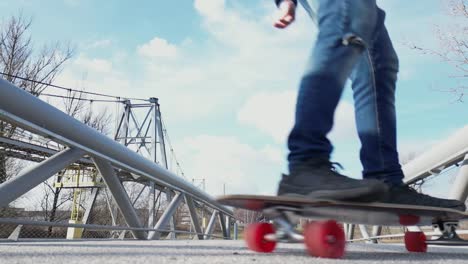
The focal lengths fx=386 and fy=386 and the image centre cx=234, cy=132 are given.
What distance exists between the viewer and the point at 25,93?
4.87 feet

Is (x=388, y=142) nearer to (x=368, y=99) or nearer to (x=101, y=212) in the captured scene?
(x=368, y=99)

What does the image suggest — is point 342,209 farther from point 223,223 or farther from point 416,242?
point 223,223

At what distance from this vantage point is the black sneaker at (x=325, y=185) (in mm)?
879

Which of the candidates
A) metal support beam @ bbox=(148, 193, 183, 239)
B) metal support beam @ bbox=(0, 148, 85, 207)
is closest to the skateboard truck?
metal support beam @ bbox=(0, 148, 85, 207)

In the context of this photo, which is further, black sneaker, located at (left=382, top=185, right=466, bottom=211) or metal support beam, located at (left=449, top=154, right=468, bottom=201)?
metal support beam, located at (left=449, top=154, right=468, bottom=201)

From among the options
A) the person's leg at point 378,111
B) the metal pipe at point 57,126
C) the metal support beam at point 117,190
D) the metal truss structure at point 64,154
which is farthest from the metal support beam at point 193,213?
the person's leg at point 378,111

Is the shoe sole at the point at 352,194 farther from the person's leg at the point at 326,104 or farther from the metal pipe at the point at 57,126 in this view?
the metal pipe at the point at 57,126

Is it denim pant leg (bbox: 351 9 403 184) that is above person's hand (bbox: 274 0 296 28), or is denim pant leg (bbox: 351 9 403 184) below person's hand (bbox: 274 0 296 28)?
below

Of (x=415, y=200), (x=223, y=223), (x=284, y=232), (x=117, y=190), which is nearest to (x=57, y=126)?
(x=117, y=190)

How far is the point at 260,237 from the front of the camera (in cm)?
102

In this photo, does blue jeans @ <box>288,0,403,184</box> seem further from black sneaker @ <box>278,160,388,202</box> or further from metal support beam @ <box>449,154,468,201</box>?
metal support beam @ <box>449,154,468,201</box>

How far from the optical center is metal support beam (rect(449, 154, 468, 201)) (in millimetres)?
2289

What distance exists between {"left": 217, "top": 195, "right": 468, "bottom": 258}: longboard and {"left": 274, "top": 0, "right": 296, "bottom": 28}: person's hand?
55 cm

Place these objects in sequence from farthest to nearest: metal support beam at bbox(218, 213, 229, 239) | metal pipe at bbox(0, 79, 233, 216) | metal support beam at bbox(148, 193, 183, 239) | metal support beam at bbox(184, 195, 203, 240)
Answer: metal support beam at bbox(218, 213, 229, 239), metal support beam at bbox(184, 195, 203, 240), metal support beam at bbox(148, 193, 183, 239), metal pipe at bbox(0, 79, 233, 216)
